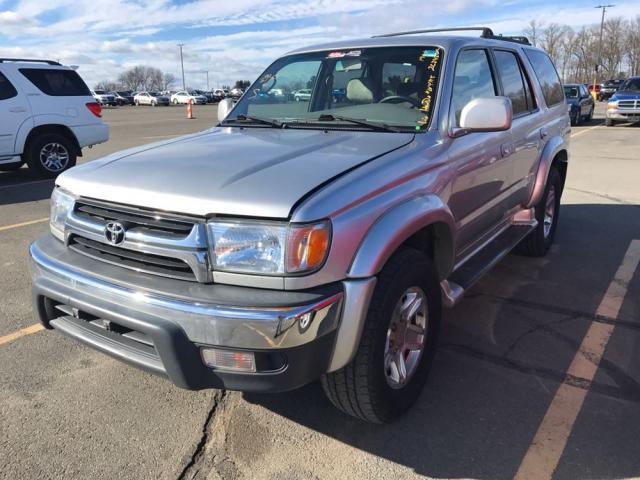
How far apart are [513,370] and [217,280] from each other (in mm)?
1916

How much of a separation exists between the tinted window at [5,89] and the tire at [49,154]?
79 centimetres

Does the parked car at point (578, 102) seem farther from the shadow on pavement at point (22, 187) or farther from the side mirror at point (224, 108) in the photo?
the side mirror at point (224, 108)

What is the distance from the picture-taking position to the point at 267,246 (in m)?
2.20

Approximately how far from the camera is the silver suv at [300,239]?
85.9 inches

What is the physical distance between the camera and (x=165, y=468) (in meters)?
2.48

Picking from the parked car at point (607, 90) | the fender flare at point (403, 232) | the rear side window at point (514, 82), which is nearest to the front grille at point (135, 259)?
the fender flare at point (403, 232)

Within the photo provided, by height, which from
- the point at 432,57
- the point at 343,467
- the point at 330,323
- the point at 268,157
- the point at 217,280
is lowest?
the point at 343,467

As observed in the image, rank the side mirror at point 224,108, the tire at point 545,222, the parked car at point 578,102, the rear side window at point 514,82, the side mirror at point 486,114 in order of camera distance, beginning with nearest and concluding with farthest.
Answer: the side mirror at point 486,114 < the rear side window at point 514,82 < the side mirror at point 224,108 < the tire at point 545,222 < the parked car at point 578,102

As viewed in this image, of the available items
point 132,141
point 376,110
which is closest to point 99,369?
point 376,110

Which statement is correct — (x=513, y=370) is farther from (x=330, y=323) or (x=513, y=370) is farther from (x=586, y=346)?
(x=330, y=323)

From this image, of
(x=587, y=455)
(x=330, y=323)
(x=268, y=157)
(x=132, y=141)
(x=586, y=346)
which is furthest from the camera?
(x=132, y=141)

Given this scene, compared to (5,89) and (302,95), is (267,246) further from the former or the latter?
(5,89)

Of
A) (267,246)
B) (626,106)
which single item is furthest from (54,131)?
(626,106)

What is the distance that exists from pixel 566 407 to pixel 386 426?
0.95 m
